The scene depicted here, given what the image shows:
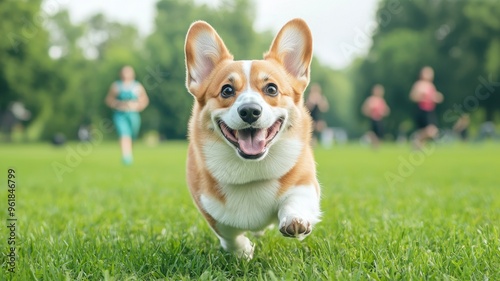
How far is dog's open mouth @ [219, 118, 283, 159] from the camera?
2.80 metres

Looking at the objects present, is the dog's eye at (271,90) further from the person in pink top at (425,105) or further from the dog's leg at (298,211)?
the person in pink top at (425,105)

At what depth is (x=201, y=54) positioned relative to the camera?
3.38 m

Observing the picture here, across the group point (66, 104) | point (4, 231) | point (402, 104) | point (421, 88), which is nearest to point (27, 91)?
point (66, 104)

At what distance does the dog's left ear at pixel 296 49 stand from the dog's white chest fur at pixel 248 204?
31.9 inches

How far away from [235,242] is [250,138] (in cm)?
73

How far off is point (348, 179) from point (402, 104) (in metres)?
34.7

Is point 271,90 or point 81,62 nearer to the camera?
point 271,90

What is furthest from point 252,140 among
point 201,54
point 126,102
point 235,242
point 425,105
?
point 425,105

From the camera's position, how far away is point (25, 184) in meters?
8.21

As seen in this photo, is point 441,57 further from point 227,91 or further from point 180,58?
point 227,91

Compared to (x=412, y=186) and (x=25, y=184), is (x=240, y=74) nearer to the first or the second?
(x=412, y=186)

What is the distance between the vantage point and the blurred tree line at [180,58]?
1404 inches

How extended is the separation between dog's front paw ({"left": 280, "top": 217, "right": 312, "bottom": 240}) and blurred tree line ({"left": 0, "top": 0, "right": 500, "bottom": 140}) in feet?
91.7

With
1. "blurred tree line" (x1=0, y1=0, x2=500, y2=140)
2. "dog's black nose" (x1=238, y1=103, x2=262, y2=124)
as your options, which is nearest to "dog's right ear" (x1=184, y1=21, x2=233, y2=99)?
"dog's black nose" (x1=238, y1=103, x2=262, y2=124)
